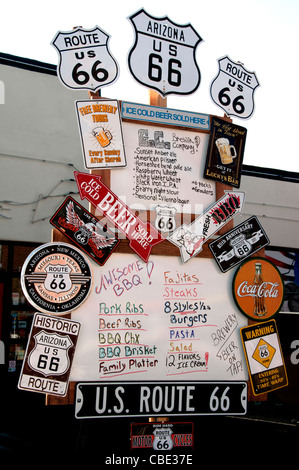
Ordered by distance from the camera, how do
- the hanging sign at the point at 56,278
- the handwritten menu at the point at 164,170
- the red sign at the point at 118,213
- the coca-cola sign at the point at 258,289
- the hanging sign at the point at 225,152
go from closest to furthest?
the hanging sign at the point at 56,278 → the red sign at the point at 118,213 → the handwritten menu at the point at 164,170 → the coca-cola sign at the point at 258,289 → the hanging sign at the point at 225,152

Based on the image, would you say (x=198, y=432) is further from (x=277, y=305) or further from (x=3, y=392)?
(x=3, y=392)

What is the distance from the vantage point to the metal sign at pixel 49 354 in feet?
10.5

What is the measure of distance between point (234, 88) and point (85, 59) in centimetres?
120

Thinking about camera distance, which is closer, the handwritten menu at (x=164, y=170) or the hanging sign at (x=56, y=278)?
the hanging sign at (x=56, y=278)

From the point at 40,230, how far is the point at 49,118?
6.18 feet

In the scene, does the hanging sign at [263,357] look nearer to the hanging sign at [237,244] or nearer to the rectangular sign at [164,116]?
the hanging sign at [237,244]

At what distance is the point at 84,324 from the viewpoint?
3350 millimetres

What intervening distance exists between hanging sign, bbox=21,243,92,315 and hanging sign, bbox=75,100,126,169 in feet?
2.10

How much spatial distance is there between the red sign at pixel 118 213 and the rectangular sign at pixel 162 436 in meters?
1.14

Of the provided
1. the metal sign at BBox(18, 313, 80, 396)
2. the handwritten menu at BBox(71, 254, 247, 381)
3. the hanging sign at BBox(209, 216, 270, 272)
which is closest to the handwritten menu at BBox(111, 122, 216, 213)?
the hanging sign at BBox(209, 216, 270, 272)

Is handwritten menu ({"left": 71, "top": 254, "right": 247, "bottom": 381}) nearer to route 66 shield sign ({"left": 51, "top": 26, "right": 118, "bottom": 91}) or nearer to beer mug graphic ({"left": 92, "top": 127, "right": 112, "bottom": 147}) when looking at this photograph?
beer mug graphic ({"left": 92, "top": 127, "right": 112, "bottom": 147})

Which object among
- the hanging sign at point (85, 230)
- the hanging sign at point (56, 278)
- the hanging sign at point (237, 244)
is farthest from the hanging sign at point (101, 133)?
the hanging sign at point (237, 244)

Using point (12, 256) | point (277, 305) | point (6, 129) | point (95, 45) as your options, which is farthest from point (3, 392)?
point (95, 45)

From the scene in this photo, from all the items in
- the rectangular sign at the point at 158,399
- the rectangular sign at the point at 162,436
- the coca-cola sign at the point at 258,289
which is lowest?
the rectangular sign at the point at 162,436
